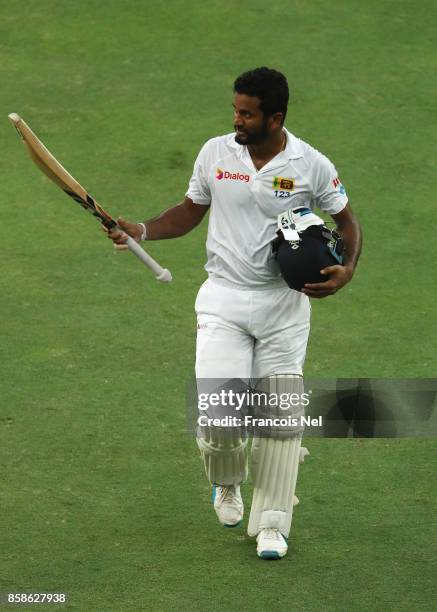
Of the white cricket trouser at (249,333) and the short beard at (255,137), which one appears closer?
the short beard at (255,137)

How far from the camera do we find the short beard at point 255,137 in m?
6.52

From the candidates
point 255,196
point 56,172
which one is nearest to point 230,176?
point 255,196

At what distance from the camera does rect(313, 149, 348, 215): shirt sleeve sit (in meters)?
6.66

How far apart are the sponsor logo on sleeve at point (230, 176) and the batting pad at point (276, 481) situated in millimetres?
1230

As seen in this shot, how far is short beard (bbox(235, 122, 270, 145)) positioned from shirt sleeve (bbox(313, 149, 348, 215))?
Result: 28 centimetres

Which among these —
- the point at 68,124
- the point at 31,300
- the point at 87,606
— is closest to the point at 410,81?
the point at 68,124

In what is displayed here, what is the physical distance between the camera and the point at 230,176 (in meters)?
6.64

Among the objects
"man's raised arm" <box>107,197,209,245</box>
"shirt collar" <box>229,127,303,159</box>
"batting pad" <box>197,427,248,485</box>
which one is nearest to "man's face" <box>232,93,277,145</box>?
"shirt collar" <box>229,127,303,159</box>

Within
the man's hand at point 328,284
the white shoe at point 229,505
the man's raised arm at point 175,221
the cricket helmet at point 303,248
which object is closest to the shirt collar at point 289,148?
the cricket helmet at point 303,248

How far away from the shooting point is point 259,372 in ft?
22.2

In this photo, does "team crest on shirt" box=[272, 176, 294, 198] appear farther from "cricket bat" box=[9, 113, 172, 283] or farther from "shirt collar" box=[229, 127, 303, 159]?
"cricket bat" box=[9, 113, 172, 283]

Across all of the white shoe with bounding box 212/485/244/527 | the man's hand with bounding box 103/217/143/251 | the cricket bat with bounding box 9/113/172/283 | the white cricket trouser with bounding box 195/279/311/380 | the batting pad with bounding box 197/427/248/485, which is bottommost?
the white shoe with bounding box 212/485/244/527

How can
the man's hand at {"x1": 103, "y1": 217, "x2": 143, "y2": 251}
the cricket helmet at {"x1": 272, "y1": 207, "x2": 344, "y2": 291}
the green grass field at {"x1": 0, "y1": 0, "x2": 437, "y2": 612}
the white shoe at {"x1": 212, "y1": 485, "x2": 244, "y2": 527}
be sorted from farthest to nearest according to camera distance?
the white shoe at {"x1": 212, "y1": 485, "x2": 244, "y2": 527} → the man's hand at {"x1": 103, "y1": 217, "x2": 143, "y2": 251} → the green grass field at {"x1": 0, "y1": 0, "x2": 437, "y2": 612} → the cricket helmet at {"x1": 272, "y1": 207, "x2": 344, "y2": 291}

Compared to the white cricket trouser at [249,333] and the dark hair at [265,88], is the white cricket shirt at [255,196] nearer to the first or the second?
the white cricket trouser at [249,333]
